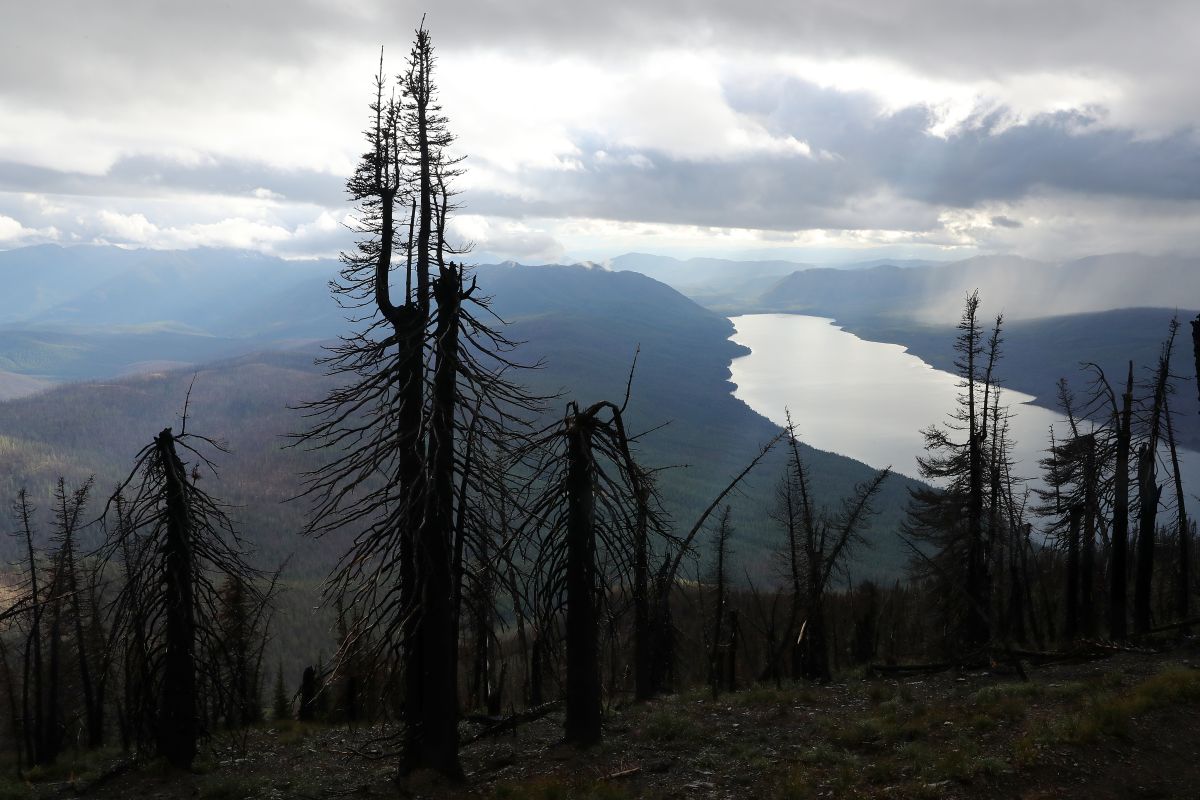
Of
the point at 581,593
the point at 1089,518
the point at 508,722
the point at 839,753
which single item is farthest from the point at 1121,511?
the point at 508,722

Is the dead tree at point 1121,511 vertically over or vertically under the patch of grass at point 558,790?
over

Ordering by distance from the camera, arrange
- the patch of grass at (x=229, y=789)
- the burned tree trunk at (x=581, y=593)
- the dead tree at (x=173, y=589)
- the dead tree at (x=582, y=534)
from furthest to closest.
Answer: the dead tree at (x=173, y=589), the patch of grass at (x=229, y=789), the burned tree trunk at (x=581, y=593), the dead tree at (x=582, y=534)

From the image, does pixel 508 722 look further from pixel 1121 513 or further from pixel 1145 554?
pixel 1145 554

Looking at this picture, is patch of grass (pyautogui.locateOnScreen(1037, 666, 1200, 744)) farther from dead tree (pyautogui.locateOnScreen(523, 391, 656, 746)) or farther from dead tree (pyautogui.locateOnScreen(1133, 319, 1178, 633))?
dead tree (pyautogui.locateOnScreen(1133, 319, 1178, 633))

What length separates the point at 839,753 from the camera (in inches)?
511

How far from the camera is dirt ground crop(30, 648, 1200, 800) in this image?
36.7ft

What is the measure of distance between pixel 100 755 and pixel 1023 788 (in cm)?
2610

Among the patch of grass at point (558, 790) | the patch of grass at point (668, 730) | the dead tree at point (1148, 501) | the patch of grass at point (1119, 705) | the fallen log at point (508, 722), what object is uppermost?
the dead tree at point (1148, 501)

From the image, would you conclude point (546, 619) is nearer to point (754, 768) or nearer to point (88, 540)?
point (754, 768)

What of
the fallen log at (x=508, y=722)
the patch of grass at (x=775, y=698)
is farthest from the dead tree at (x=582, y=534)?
the patch of grass at (x=775, y=698)

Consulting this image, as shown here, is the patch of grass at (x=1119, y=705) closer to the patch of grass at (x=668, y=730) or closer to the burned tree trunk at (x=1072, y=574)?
the patch of grass at (x=668, y=730)

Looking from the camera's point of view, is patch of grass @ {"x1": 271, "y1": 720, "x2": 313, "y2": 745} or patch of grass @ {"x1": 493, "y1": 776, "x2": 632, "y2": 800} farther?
patch of grass @ {"x1": 271, "y1": 720, "x2": 313, "y2": 745}

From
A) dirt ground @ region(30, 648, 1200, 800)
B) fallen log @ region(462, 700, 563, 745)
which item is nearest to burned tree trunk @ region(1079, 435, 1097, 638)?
dirt ground @ region(30, 648, 1200, 800)

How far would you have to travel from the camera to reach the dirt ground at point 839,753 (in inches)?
441
